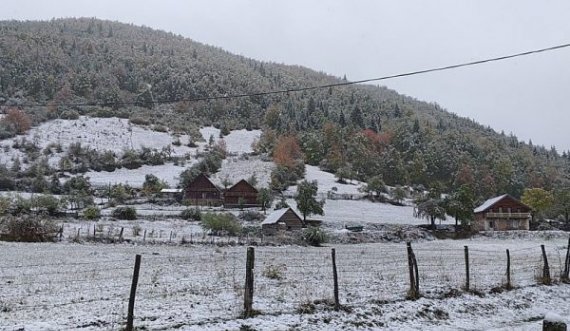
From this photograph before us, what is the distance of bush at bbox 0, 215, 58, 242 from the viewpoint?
3856 centimetres

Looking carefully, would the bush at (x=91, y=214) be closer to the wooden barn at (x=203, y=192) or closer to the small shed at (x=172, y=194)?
the small shed at (x=172, y=194)

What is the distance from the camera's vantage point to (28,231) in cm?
3884

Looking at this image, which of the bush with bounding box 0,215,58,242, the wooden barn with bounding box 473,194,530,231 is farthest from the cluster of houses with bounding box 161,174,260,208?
the bush with bounding box 0,215,58,242

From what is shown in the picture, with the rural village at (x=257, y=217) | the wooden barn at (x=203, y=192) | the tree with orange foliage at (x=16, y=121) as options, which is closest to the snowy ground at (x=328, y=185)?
the rural village at (x=257, y=217)

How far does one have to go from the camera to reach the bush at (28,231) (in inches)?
1518

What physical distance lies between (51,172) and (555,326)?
103m

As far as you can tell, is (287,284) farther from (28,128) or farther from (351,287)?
(28,128)

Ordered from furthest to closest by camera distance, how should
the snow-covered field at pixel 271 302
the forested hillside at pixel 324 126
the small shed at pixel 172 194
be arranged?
the forested hillside at pixel 324 126
the small shed at pixel 172 194
the snow-covered field at pixel 271 302

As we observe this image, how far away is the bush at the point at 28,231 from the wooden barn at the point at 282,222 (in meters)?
24.7

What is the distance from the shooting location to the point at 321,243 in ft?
160

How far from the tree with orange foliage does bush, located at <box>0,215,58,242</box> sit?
98120 millimetres

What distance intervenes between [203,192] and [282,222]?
33280 millimetres

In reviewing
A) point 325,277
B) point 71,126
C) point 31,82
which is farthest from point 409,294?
point 31,82

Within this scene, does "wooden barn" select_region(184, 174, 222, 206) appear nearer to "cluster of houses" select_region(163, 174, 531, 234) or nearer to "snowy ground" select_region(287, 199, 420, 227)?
"cluster of houses" select_region(163, 174, 531, 234)
